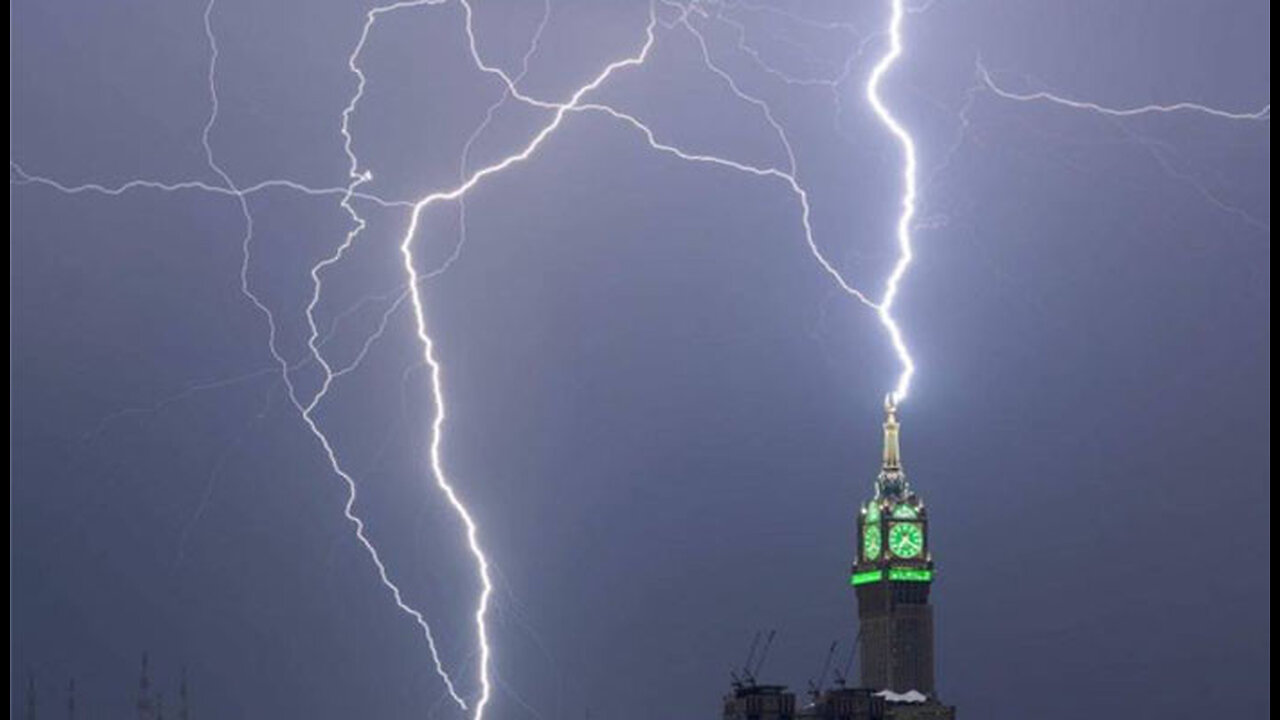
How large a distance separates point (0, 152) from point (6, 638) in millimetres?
5160

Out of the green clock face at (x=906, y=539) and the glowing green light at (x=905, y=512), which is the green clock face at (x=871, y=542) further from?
the glowing green light at (x=905, y=512)

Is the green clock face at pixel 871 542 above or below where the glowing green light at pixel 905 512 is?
below

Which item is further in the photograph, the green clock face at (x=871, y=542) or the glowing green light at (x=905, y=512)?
the glowing green light at (x=905, y=512)

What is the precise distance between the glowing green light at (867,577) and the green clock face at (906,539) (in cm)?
161

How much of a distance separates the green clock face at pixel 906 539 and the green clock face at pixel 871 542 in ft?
3.16

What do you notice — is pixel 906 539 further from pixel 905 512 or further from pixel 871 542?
pixel 871 542

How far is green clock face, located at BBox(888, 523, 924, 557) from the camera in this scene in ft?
573

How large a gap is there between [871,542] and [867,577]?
2194 millimetres

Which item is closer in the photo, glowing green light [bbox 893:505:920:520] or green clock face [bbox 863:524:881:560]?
green clock face [bbox 863:524:881:560]

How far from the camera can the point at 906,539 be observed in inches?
6934

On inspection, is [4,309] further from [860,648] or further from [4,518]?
[860,648]

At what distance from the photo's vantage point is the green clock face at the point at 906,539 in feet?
573

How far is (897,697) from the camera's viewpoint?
544 ft

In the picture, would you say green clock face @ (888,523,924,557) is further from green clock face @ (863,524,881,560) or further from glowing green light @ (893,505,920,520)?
green clock face @ (863,524,881,560)
